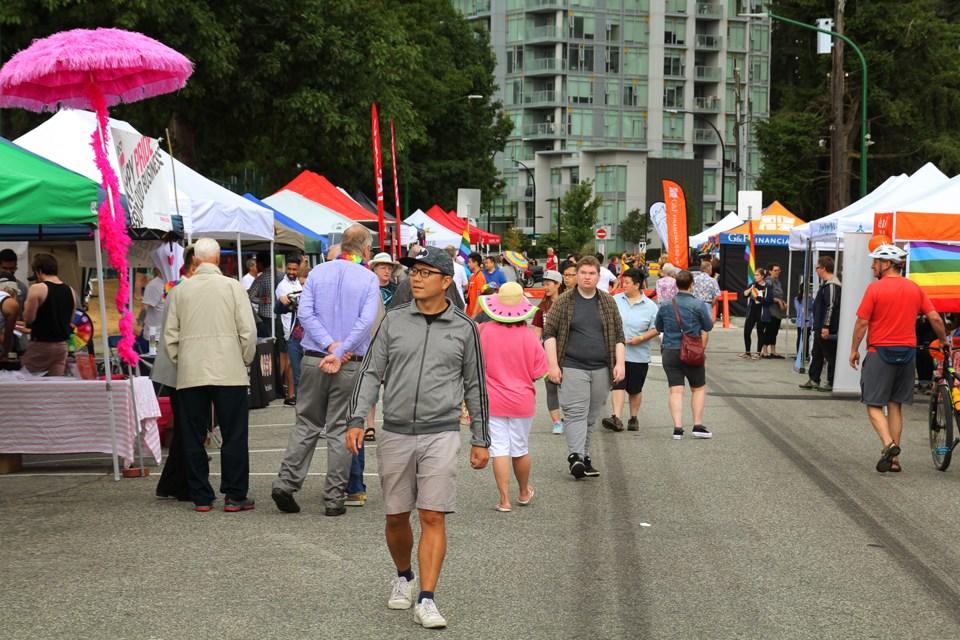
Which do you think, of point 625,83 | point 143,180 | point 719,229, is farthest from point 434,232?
point 625,83

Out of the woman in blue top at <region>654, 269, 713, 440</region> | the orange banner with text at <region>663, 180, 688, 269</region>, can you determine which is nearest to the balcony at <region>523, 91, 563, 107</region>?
the orange banner with text at <region>663, 180, 688, 269</region>

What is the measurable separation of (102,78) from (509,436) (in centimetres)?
444

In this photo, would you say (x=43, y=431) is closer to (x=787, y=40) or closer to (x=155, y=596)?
(x=155, y=596)

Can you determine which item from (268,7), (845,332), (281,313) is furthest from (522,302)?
(268,7)

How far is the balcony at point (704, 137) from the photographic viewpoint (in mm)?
109812

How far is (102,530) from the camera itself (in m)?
8.23

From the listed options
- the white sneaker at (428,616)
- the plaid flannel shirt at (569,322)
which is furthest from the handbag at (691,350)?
the white sneaker at (428,616)

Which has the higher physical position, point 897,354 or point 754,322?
point 897,354

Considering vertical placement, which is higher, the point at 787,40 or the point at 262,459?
the point at 787,40

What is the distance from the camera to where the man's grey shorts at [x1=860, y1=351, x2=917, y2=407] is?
11047mm

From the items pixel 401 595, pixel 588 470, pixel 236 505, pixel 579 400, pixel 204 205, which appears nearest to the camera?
pixel 401 595

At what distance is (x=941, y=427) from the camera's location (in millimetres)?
10953

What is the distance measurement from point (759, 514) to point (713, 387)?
9.96m

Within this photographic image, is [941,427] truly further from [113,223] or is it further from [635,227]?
[635,227]
